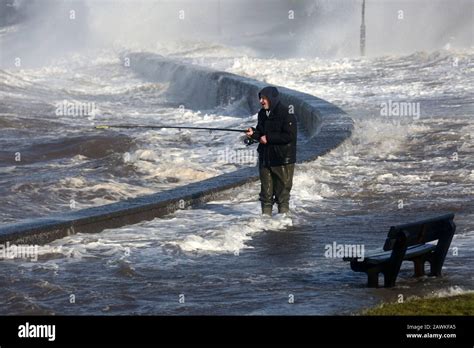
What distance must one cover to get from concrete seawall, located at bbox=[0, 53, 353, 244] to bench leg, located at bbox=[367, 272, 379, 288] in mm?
3364

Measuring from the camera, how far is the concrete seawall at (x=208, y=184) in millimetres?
10867

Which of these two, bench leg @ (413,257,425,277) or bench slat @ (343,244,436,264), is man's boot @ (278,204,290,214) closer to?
bench slat @ (343,244,436,264)

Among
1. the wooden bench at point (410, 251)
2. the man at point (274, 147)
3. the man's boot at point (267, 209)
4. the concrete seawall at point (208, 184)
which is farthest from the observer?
the man's boot at point (267, 209)

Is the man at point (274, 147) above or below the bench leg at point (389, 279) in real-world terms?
above

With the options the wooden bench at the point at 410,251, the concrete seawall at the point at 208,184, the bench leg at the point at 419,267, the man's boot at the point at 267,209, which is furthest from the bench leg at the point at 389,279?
the concrete seawall at the point at 208,184

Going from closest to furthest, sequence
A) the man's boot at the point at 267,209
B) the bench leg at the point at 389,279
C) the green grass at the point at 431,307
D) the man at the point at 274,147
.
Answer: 1. the green grass at the point at 431,307
2. the bench leg at the point at 389,279
3. the man at the point at 274,147
4. the man's boot at the point at 267,209

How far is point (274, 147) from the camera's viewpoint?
11234mm

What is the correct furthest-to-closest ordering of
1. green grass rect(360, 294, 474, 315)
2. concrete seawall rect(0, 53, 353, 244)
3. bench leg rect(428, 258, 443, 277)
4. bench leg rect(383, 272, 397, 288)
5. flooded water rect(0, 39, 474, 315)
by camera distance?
concrete seawall rect(0, 53, 353, 244)
bench leg rect(428, 258, 443, 277)
flooded water rect(0, 39, 474, 315)
bench leg rect(383, 272, 397, 288)
green grass rect(360, 294, 474, 315)

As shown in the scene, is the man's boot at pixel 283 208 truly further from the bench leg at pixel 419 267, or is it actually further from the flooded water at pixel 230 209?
the bench leg at pixel 419 267

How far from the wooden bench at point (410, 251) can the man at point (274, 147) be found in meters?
2.43

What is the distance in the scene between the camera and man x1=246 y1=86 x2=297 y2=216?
1105 cm

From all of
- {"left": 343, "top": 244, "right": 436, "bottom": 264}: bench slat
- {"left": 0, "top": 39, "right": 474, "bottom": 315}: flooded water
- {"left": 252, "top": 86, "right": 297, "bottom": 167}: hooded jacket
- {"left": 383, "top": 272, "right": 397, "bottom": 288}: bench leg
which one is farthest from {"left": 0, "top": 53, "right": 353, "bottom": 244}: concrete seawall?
{"left": 383, "top": 272, "right": 397, "bottom": 288}: bench leg

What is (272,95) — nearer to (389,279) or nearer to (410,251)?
(410,251)

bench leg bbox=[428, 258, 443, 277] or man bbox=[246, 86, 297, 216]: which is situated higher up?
man bbox=[246, 86, 297, 216]
